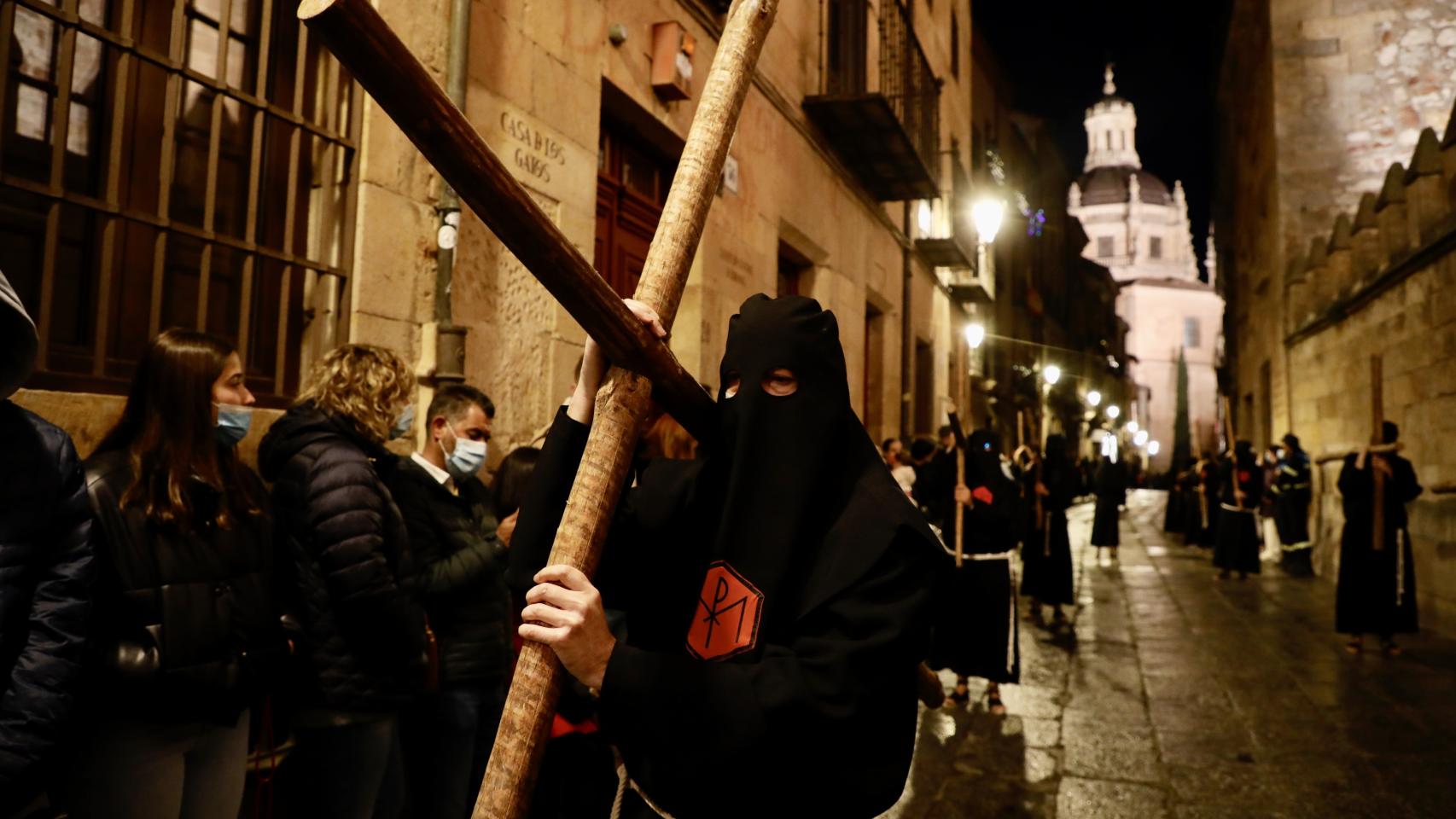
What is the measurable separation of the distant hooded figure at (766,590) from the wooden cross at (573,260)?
97mm

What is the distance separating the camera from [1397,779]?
487 cm

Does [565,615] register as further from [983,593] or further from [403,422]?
[983,593]

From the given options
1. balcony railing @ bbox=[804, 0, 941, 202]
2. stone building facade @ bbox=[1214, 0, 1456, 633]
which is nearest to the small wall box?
balcony railing @ bbox=[804, 0, 941, 202]

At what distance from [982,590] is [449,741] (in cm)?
414

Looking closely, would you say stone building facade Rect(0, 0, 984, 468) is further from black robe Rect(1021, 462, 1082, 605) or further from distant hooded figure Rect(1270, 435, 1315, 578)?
distant hooded figure Rect(1270, 435, 1315, 578)

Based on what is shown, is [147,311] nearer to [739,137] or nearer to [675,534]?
[675,534]

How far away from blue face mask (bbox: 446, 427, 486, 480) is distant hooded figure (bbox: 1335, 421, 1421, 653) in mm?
7817

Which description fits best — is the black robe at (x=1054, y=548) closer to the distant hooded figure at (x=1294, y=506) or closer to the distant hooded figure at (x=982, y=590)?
the distant hooded figure at (x=982, y=590)

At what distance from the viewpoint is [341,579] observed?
2727mm

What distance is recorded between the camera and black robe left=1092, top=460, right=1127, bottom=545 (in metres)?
15.4

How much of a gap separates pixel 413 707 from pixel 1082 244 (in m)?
44.6

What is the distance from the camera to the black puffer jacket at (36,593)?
6.27 feet

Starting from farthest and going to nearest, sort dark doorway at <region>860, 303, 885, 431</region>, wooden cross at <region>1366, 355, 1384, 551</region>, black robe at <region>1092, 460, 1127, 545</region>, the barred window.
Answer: black robe at <region>1092, 460, 1127, 545</region> < dark doorway at <region>860, 303, 885, 431</region> < wooden cross at <region>1366, 355, 1384, 551</region> < the barred window

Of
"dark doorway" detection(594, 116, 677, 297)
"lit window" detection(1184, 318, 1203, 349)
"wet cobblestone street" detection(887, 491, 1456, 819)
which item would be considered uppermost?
"lit window" detection(1184, 318, 1203, 349)
